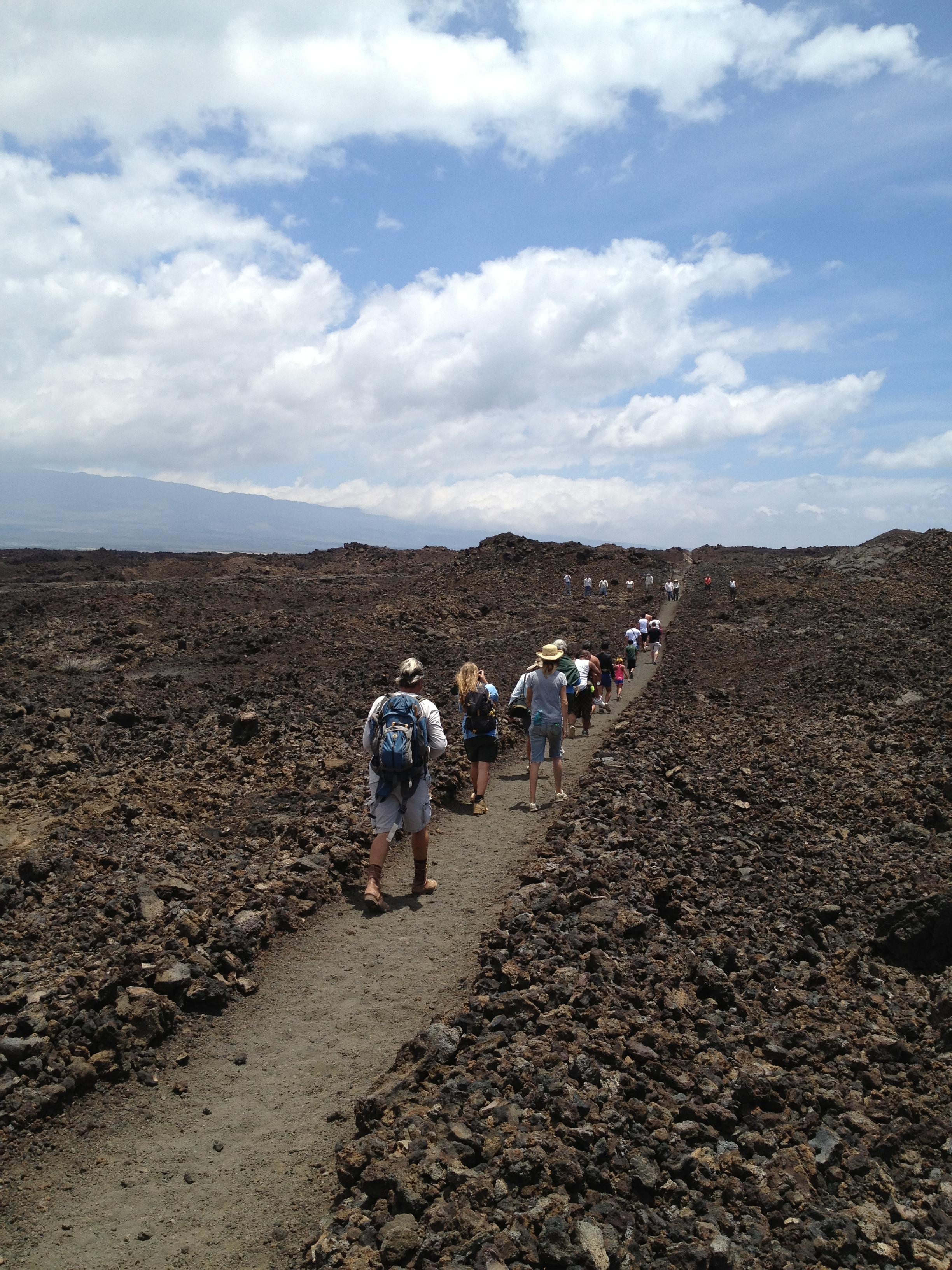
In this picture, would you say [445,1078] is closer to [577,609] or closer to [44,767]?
[44,767]

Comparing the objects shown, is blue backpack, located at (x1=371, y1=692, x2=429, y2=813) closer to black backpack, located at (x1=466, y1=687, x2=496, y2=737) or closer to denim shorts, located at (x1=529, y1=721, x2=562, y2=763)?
black backpack, located at (x1=466, y1=687, x2=496, y2=737)

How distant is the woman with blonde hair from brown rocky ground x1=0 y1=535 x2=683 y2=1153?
59cm

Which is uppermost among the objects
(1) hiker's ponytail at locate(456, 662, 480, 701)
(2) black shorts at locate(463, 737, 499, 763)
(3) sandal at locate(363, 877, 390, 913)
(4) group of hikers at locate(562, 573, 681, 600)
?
(4) group of hikers at locate(562, 573, 681, 600)

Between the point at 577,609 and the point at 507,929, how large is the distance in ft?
98.1

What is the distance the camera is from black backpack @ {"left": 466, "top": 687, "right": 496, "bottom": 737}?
941 centimetres

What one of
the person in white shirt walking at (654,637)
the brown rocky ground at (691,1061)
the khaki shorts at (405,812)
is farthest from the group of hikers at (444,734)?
the person in white shirt walking at (654,637)

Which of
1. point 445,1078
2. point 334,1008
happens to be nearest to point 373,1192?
point 445,1078

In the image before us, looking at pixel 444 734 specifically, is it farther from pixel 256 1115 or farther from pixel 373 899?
pixel 256 1115

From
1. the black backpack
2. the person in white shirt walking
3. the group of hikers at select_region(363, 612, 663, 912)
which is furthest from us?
the person in white shirt walking

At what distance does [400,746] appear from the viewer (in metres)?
6.49

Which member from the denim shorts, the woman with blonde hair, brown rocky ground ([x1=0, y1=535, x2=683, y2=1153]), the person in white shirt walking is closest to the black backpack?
the woman with blonde hair

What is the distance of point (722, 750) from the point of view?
1235cm

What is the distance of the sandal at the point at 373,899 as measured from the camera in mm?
6930

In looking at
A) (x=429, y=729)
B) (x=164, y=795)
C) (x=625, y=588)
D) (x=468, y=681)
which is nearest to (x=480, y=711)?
(x=468, y=681)
